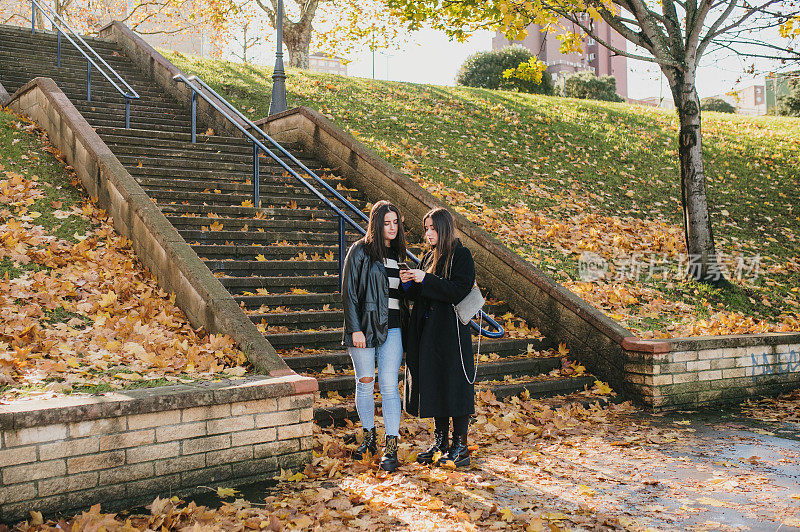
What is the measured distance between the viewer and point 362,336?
4.76 metres

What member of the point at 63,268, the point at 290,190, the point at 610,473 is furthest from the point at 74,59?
the point at 610,473

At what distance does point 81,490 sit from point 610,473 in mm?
3372

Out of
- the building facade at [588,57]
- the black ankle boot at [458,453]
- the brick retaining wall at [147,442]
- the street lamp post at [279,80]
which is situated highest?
the building facade at [588,57]

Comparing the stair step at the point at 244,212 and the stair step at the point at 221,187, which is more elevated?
the stair step at the point at 221,187

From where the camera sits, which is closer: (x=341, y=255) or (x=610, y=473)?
(x=610, y=473)

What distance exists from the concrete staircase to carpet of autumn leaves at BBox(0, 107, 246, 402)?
2.68ft

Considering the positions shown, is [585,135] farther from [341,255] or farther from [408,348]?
[408,348]

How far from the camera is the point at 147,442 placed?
4.27 meters

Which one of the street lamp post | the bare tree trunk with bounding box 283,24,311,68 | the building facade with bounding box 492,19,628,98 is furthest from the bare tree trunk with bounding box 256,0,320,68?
the building facade with bounding box 492,19,628,98

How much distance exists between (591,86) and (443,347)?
24.8m

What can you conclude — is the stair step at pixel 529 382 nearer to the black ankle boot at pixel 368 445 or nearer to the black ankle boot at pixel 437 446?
the black ankle boot at pixel 368 445

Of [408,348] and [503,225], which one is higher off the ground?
[503,225]

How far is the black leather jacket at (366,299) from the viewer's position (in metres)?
4.77

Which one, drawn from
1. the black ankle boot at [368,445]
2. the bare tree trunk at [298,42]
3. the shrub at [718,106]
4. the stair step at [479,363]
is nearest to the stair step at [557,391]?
the stair step at [479,363]
